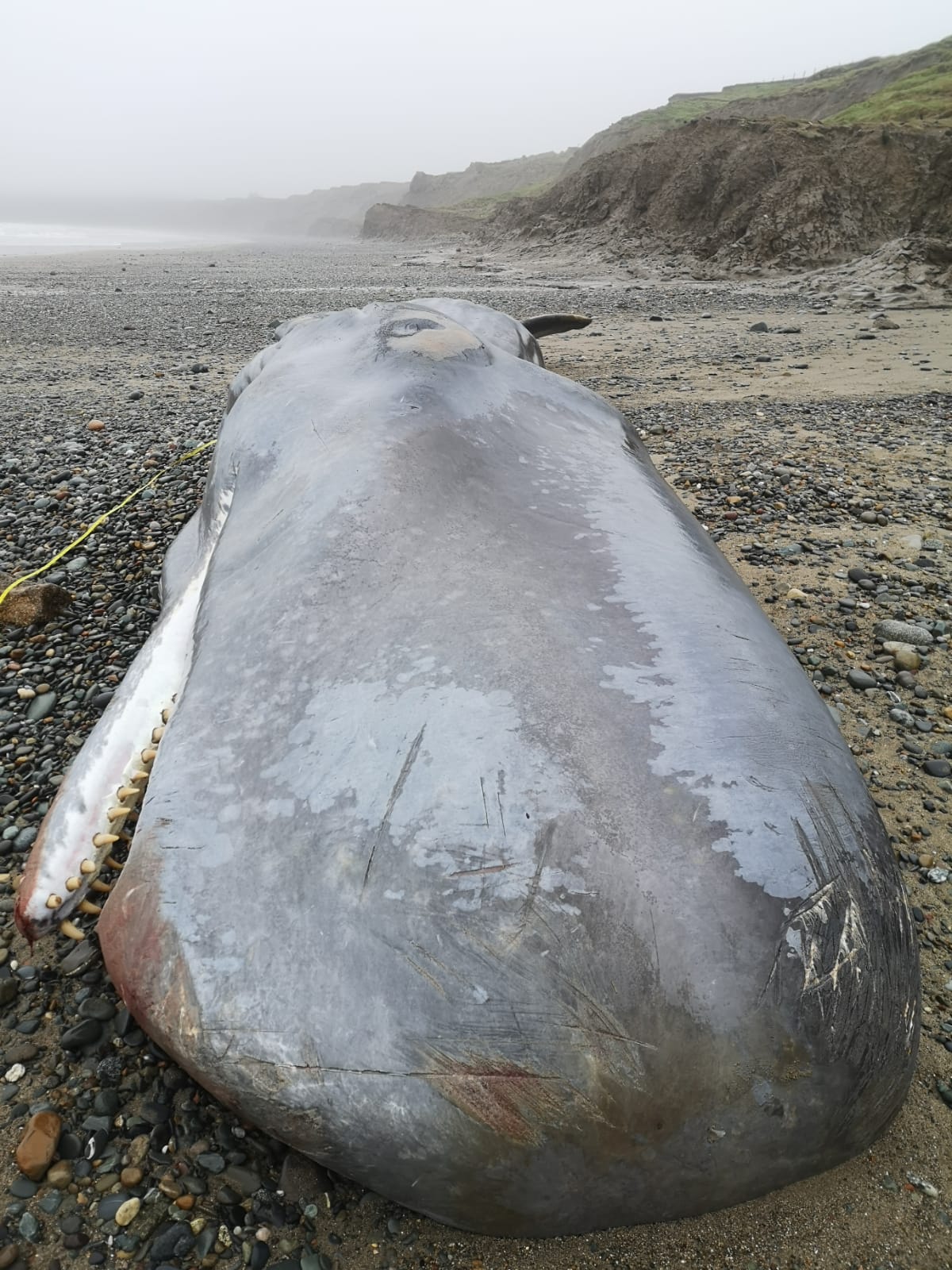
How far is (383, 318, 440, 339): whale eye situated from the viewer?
2634 millimetres

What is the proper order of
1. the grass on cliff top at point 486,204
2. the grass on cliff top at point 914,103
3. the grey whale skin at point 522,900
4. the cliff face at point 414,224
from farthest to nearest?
the grass on cliff top at point 486,204 < the cliff face at point 414,224 < the grass on cliff top at point 914,103 < the grey whale skin at point 522,900

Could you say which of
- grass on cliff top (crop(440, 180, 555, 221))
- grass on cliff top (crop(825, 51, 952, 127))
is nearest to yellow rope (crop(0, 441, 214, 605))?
grass on cliff top (crop(825, 51, 952, 127))

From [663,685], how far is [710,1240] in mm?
938

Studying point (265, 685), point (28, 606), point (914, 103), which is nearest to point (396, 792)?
point (265, 685)

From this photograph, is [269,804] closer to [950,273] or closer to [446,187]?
[950,273]

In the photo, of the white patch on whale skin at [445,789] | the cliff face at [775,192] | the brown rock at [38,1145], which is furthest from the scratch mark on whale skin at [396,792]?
the cliff face at [775,192]

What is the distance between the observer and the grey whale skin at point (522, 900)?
113 cm

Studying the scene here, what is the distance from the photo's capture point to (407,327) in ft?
8.80

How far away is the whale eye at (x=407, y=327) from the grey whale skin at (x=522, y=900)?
1272mm

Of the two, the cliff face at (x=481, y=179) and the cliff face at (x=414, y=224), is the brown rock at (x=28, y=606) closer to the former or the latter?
the cliff face at (x=414, y=224)

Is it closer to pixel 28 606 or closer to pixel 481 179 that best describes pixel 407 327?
pixel 28 606

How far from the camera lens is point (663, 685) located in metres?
1.38

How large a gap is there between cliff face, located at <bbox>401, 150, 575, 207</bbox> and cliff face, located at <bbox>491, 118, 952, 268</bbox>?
35831mm

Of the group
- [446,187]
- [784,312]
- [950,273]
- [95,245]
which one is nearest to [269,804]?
[784,312]
